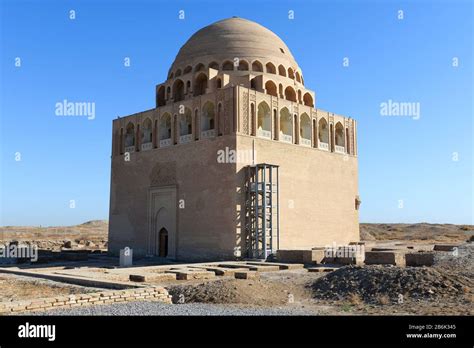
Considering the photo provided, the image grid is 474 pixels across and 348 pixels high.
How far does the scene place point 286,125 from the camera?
2459cm

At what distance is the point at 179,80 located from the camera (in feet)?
89.9

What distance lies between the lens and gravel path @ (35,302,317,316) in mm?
8363

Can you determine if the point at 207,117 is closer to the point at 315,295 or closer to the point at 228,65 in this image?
the point at 228,65

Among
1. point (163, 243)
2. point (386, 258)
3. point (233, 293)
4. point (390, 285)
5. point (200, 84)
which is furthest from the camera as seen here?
point (200, 84)

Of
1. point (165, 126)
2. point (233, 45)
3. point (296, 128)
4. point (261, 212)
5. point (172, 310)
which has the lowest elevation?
point (172, 310)

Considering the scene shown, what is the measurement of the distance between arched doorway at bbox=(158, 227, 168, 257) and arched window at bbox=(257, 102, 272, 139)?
716 cm

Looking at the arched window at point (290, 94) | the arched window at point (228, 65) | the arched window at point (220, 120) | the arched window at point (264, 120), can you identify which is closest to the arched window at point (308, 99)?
the arched window at point (290, 94)

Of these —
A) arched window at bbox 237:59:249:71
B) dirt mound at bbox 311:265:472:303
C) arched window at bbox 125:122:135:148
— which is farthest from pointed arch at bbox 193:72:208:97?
dirt mound at bbox 311:265:472:303

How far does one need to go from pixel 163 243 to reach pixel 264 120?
8.18m

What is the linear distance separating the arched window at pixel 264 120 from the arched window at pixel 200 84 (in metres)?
4.10

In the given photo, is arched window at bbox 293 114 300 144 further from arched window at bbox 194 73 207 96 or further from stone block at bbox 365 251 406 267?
stone block at bbox 365 251 406 267

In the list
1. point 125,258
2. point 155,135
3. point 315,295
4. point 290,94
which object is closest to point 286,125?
point 290,94
